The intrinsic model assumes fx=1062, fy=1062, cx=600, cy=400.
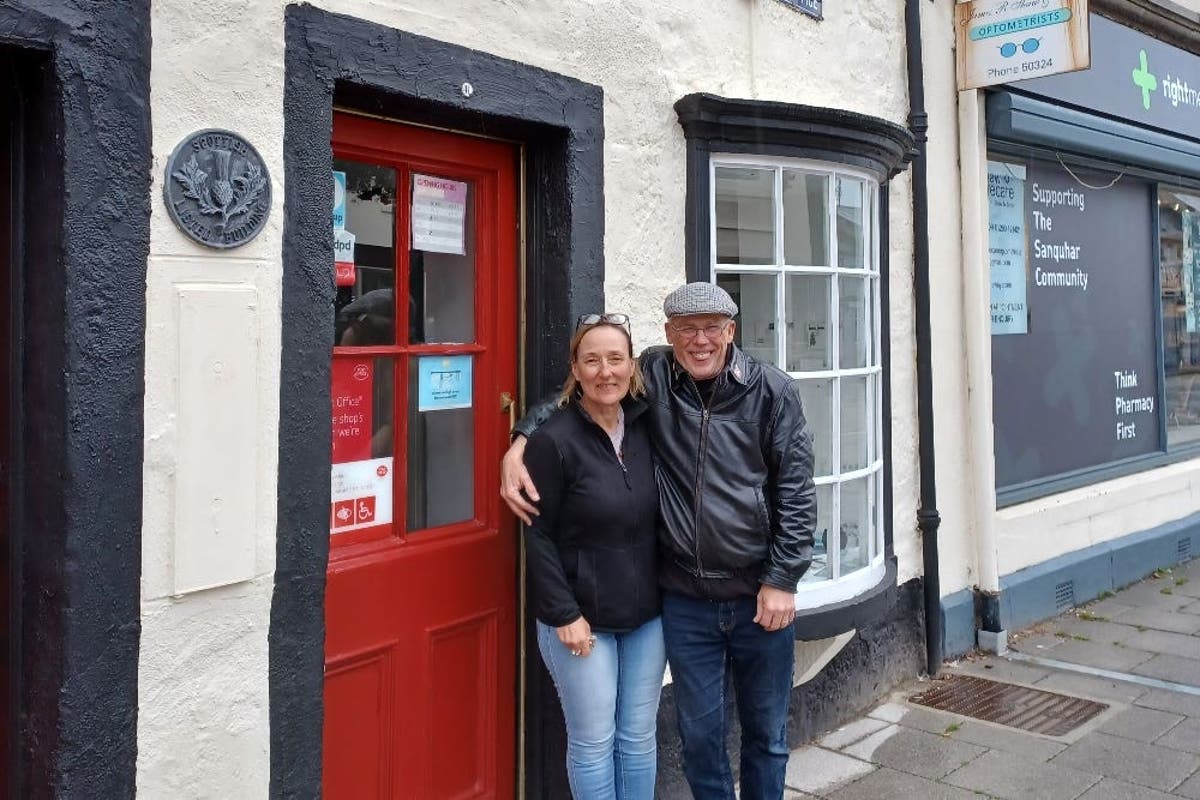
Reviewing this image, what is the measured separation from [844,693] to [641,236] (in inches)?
96.9

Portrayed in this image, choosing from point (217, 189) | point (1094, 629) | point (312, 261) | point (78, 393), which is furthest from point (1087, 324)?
point (78, 393)

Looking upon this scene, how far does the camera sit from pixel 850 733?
16.0ft

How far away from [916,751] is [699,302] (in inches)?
102

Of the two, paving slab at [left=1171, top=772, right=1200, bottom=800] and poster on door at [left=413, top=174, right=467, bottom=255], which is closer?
poster on door at [left=413, top=174, right=467, bottom=255]

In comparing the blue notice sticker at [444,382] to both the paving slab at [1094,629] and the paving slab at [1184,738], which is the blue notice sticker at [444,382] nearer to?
the paving slab at [1184,738]

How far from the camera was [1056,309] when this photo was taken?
704 cm

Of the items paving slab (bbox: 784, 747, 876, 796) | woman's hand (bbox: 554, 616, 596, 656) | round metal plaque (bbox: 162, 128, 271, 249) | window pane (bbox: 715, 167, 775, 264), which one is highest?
window pane (bbox: 715, 167, 775, 264)

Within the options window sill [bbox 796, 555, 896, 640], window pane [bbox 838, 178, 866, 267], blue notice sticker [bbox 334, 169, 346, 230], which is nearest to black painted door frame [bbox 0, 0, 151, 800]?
blue notice sticker [bbox 334, 169, 346, 230]

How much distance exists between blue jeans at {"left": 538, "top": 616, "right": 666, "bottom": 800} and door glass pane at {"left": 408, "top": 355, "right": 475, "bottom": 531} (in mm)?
571

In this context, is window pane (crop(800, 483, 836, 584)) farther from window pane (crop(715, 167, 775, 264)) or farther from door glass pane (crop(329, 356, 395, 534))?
door glass pane (crop(329, 356, 395, 534))

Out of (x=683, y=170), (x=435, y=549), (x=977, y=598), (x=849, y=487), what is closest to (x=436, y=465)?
(x=435, y=549)

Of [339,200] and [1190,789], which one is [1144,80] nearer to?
[1190,789]

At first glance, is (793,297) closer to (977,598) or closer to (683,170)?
(683,170)

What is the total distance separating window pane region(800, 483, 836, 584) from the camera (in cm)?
459
